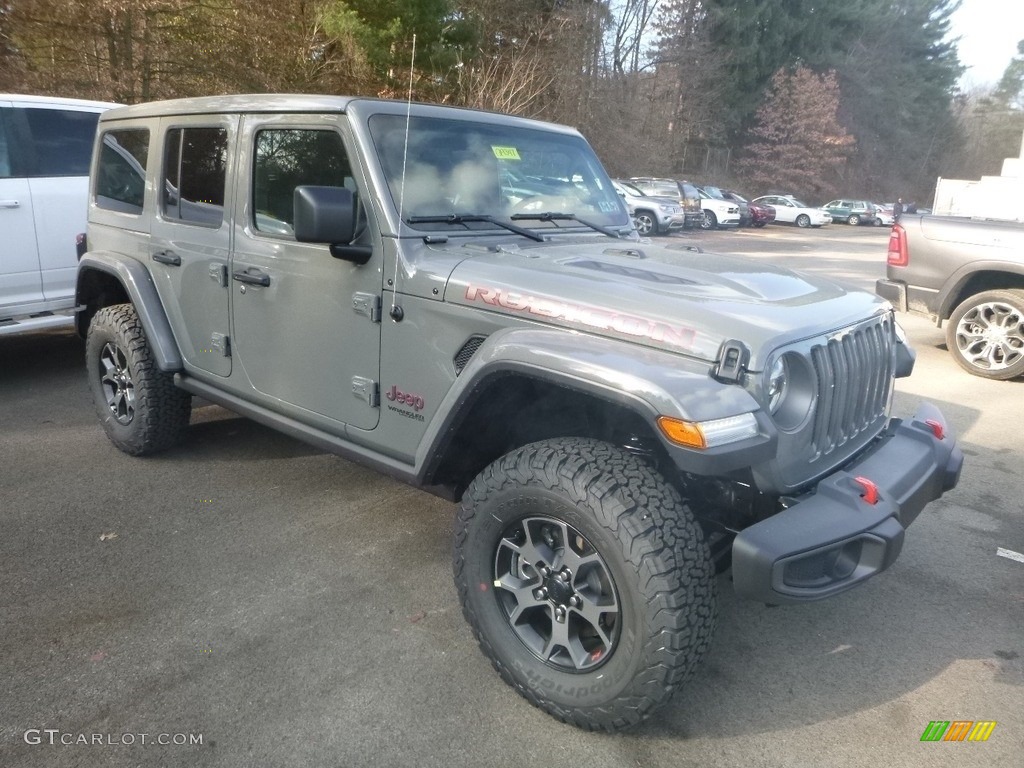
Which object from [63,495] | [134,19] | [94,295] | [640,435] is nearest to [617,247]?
[640,435]

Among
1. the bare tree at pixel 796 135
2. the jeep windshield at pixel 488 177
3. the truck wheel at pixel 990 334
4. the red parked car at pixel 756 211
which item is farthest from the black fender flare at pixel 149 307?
the bare tree at pixel 796 135

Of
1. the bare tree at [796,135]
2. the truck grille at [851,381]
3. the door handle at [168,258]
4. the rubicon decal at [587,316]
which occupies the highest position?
the bare tree at [796,135]

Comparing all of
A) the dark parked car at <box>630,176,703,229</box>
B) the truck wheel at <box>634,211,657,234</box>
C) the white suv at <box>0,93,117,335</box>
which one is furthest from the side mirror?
the dark parked car at <box>630,176,703,229</box>

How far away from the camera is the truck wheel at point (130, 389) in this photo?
4.50 meters

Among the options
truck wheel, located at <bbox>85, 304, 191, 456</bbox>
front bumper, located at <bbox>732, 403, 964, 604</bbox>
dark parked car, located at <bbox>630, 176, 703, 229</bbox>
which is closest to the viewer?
front bumper, located at <bbox>732, 403, 964, 604</bbox>

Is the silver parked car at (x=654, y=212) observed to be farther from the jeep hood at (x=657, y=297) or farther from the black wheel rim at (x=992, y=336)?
the jeep hood at (x=657, y=297)

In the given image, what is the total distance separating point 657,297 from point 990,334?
614 cm

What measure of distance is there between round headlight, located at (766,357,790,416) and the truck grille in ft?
0.49

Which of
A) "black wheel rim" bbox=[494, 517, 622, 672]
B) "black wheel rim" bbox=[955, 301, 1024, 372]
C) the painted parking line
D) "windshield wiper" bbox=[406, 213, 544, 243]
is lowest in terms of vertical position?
the painted parking line

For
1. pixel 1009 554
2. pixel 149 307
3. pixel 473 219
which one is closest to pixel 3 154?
pixel 149 307

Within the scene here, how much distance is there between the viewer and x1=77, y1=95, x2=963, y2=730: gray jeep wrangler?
2439 millimetres

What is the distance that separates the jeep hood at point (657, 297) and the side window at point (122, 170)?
7.82 ft

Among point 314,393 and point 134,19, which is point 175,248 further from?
point 134,19

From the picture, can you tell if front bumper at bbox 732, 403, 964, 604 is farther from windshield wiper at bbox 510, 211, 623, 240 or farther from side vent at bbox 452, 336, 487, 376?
windshield wiper at bbox 510, 211, 623, 240
